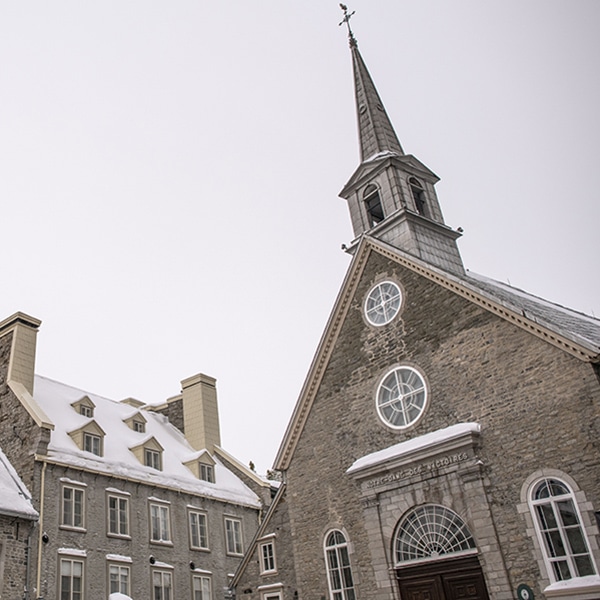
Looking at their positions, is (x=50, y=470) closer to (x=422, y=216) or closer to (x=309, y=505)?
(x=309, y=505)

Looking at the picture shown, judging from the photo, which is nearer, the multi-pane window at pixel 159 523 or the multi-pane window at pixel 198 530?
the multi-pane window at pixel 159 523

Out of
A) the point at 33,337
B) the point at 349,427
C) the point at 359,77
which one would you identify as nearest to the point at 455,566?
the point at 349,427

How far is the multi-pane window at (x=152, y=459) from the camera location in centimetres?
2966

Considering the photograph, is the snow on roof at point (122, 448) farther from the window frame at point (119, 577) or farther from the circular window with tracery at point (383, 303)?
the circular window with tracery at point (383, 303)

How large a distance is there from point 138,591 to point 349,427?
38.1 ft

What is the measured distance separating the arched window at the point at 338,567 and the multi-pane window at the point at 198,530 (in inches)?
412

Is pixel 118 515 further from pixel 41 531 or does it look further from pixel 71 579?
pixel 41 531

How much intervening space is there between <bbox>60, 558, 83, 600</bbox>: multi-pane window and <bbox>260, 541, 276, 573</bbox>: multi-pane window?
6.80m

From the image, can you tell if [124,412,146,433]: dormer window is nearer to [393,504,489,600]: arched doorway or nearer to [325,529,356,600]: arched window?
[325,529,356,600]: arched window

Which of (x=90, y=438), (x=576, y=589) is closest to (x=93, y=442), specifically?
(x=90, y=438)

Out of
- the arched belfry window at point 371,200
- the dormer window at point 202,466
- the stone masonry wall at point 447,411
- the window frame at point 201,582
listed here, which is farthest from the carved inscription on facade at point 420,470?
the dormer window at point 202,466

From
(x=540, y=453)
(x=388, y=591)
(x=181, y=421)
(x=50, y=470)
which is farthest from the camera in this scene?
(x=181, y=421)

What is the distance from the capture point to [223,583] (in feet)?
96.7

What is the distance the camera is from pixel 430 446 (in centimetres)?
1819
